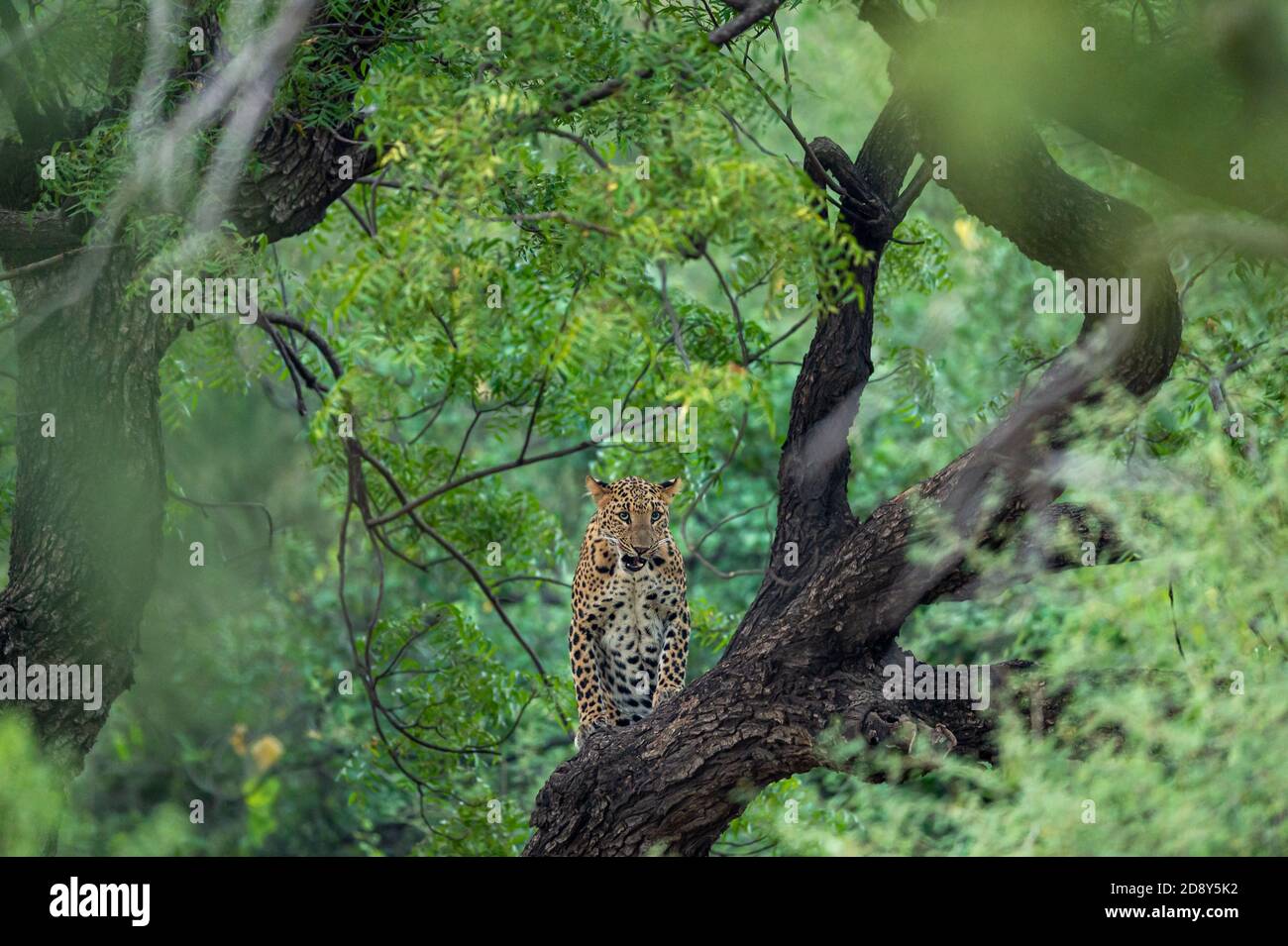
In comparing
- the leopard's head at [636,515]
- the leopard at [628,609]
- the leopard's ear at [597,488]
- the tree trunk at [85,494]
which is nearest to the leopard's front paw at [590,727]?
the leopard at [628,609]

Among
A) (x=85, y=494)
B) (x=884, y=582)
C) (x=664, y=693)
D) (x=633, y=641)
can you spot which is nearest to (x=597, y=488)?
(x=633, y=641)

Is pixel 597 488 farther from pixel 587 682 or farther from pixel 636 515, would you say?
pixel 587 682

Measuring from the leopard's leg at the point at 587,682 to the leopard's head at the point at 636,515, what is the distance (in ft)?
1.53

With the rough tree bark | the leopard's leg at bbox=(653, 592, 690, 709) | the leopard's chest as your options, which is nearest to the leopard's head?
the leopard's chest

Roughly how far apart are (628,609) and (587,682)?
40 centimetres

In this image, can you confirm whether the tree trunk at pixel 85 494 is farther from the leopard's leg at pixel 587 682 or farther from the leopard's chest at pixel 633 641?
the leopard's chest at pixel 633 641

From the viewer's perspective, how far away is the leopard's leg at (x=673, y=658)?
280 inches

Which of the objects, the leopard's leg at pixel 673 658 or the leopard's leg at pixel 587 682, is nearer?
the leopard's leg at pixel 673 658

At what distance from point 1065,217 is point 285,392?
26.5ft

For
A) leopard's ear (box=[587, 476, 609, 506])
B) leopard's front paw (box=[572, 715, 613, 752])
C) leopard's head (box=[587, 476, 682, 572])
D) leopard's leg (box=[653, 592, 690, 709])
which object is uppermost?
leopard's ear (box=[587, 476, 609, 506])

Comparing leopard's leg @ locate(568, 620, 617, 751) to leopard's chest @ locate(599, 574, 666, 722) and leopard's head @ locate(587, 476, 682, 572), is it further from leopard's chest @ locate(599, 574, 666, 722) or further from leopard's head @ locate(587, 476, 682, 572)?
leopard's head @ locate(587, 476, 682, 572)

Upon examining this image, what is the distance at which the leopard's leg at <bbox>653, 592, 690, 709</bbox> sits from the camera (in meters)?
7.11

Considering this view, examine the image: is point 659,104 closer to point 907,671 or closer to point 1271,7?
point 1271,7

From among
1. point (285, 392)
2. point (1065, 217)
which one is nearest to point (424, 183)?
point (1065, 217)
